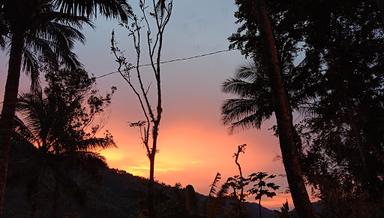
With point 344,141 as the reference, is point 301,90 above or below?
above

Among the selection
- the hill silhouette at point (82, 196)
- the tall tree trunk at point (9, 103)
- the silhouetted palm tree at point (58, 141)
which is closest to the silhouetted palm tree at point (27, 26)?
the tall tree trunk at point (9, 103)

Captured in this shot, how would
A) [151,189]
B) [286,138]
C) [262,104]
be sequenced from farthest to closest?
[262,104] → [151,189] → [286,138]

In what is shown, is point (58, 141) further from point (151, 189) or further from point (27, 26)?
point (151, 189)

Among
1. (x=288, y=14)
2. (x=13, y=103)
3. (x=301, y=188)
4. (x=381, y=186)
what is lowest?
(x=301, y=188)

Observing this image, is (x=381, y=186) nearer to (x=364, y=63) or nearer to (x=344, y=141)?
(x=344, y=141)

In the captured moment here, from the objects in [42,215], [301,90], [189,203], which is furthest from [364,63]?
[42,215]

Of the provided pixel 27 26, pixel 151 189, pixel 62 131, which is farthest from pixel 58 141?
pixel 151 189

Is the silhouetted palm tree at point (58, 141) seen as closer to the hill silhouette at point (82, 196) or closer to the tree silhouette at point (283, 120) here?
the hill silhouette at point (82, 196)

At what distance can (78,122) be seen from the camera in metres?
25.3

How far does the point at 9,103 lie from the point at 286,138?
841 cm

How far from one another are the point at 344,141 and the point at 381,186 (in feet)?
9.68

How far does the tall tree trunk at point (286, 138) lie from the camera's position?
25.7 feet

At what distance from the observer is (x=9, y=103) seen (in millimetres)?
13492

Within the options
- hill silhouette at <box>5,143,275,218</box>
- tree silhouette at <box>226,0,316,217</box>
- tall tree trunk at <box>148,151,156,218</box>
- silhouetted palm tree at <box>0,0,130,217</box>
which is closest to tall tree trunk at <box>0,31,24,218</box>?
silhouetted palm tree at <box>0,0,130,217</box>
